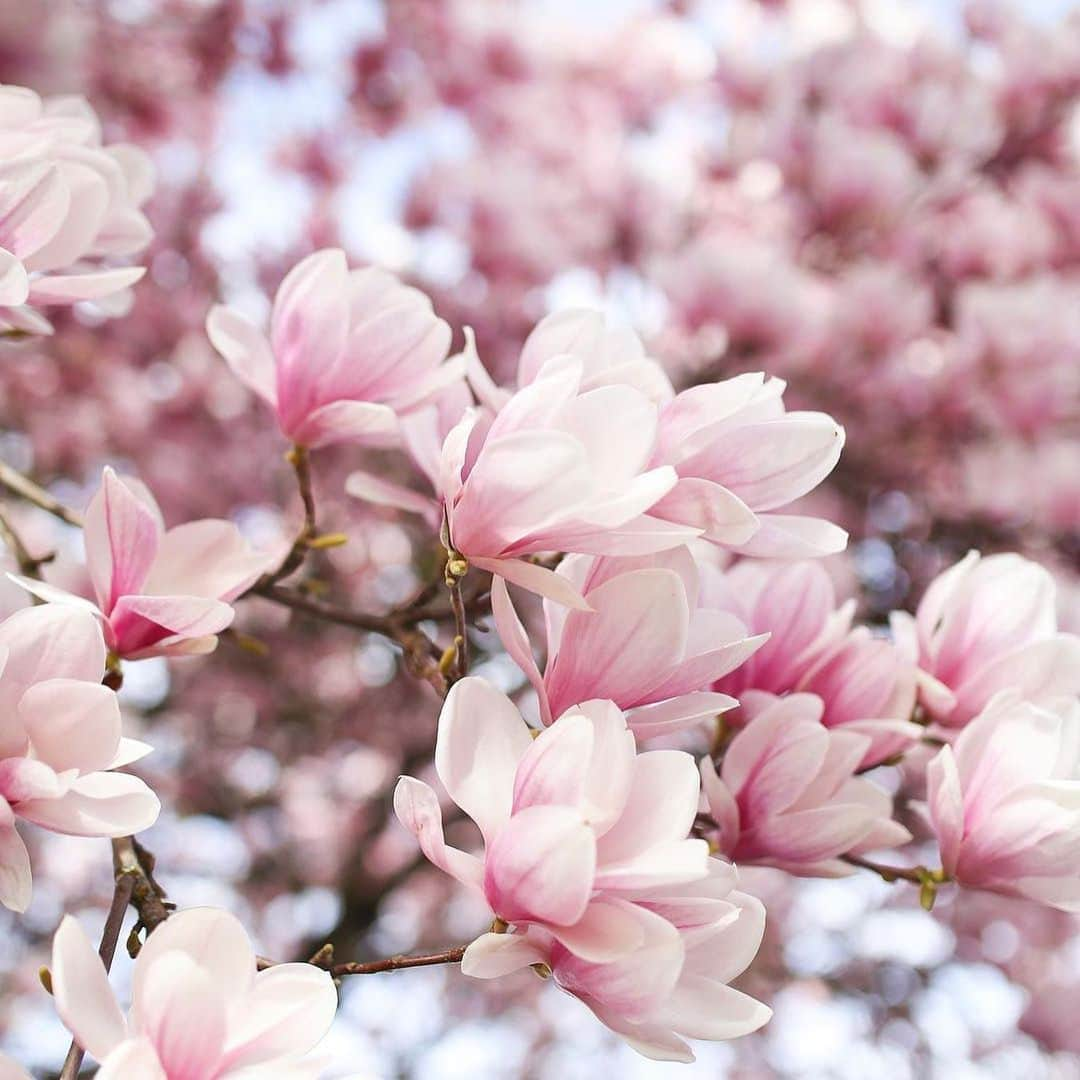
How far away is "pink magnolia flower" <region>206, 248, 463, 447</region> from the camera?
2.23 feet

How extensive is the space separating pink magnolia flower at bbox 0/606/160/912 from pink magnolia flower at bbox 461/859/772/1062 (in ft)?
0.51

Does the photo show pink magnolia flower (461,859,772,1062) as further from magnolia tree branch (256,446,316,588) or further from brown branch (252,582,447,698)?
magnolia tree branch (256,446,316,588)

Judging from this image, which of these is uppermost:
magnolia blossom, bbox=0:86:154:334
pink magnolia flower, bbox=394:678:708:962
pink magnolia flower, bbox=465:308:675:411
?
magnolia blossom, bbox=0:86:154:334

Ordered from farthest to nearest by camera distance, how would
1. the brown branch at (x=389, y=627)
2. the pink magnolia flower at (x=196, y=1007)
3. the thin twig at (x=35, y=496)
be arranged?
the thin twig at (x=35, y=496)
the brown branch at (x=389, y=627)
the pink magnolia flower at (x=196, y=1007)

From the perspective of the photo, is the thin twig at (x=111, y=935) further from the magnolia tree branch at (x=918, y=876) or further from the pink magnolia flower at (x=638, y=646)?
the magnolia tree branch at (x=918, y=876)

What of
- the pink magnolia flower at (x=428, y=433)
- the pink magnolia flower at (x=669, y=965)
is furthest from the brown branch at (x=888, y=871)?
the pink magnolia flower at (x=428, y=433)

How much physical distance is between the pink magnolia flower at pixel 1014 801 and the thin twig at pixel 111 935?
394 millimetres

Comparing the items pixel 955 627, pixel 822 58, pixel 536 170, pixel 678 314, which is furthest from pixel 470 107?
pixel 955 627

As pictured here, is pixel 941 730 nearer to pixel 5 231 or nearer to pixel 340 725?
pixel 5 231

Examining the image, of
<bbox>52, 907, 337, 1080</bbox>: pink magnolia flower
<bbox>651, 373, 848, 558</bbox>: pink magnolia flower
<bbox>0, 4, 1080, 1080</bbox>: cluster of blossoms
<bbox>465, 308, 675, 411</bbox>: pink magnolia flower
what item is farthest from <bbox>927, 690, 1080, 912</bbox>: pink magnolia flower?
<bbox>52, 907, 337, 1080</bbox>: pink magnolia flower

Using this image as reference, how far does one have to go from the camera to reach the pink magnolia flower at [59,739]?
0.48m

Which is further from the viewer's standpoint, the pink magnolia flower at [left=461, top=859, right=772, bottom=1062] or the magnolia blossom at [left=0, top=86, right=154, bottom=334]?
the magnolia blossom at [left=0, top=86, right=154, bottom=334]

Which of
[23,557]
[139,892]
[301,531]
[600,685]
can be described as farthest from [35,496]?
[600,685]

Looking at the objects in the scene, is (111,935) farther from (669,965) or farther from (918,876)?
(918,876)
